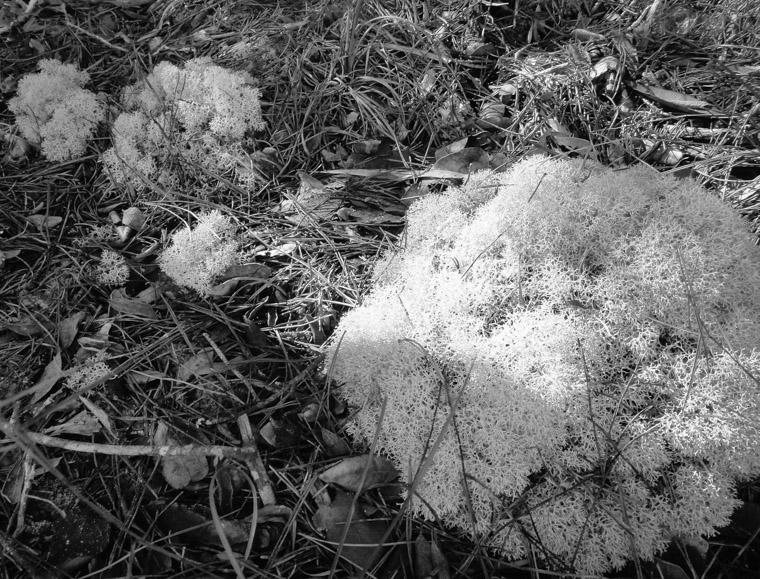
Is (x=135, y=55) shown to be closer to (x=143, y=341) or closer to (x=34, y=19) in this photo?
(x=34, y=19)

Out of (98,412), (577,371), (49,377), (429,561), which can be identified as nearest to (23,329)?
(49,377)

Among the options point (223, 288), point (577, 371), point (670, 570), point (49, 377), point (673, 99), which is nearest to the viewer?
point (670, 570)

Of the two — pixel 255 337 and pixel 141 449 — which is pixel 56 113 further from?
pixel 141 449

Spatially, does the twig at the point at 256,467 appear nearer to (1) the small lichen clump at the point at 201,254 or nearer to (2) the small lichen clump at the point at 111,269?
(1) the small lichen clump at the point at 201,254

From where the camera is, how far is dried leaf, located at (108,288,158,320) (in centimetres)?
227

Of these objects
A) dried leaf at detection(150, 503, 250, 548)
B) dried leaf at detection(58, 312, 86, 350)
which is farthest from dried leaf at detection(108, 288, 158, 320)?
dried leaf at detection(150, 503, 250, 548)

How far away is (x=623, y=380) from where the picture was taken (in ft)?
6.19

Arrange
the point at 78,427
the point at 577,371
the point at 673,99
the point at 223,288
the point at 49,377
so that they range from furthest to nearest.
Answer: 1. the point at 673,99
2. the point at 223,288
3. the point at 49,377
4. the point at 78,427
5. the point at 577,371

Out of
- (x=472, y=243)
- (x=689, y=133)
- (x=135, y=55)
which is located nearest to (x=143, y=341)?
(x=472, y=243)

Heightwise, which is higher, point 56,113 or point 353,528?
point 56,113

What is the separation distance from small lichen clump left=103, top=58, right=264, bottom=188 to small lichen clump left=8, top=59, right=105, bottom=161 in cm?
17

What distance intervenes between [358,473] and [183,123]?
2.04 metres

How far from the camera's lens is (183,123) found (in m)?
2.75

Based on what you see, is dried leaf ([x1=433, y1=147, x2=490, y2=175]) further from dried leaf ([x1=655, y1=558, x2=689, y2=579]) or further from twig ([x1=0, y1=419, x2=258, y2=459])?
dried leaf ([x1=655, y1=558, x2=689, y2=579])
